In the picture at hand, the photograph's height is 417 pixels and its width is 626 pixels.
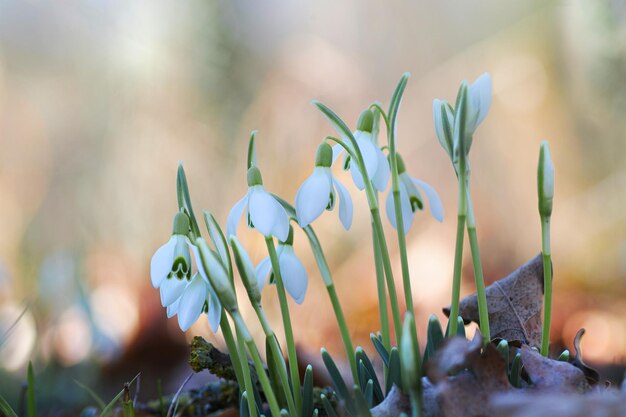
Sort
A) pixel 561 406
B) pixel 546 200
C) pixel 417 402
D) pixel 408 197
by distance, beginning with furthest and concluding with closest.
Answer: pixel 408 197 < pixel 546 200 < pixel 417 402 < pixel 561 406

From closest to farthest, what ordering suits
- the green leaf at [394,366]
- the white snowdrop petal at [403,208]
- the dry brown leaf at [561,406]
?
1. the dry brown leaf at [561,406]
2. the green leaf at [394,366]
3. the white snowdrop petal at [403,208]

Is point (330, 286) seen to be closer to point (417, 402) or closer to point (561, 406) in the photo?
point (417, 402)

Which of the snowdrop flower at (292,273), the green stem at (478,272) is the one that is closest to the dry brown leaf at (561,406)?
the green stem at (478,272)

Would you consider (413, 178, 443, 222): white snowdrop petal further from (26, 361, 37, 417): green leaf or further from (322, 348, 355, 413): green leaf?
(26, 361, 37, 417): green leaf

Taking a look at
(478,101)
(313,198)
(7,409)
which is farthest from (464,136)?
(7,409)

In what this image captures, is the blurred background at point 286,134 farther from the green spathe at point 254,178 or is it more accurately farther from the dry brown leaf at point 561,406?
the dry brown leaf at point 561,406
